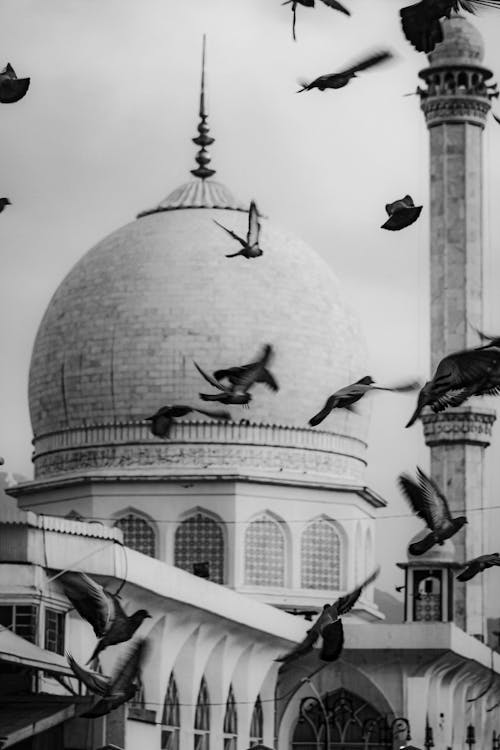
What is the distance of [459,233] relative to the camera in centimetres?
6731

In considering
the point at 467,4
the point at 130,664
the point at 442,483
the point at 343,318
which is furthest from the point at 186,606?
the point at 467,4

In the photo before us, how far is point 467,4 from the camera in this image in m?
10.1

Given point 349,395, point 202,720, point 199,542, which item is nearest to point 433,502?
point 349,395

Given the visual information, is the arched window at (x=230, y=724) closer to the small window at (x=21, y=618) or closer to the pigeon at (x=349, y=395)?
the small window at (x=21, y=618)

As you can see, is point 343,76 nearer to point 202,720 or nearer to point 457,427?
point 202,720

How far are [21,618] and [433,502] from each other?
1694 centimetres

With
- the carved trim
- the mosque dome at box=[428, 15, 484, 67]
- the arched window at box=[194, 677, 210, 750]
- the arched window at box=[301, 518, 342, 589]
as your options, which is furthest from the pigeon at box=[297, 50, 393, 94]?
the mosque dome at box=[428, 15, 484, 67]

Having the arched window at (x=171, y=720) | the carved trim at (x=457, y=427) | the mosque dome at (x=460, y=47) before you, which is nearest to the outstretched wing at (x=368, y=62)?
the arched window at (x=171, y=720)

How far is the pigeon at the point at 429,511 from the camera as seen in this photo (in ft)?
55.4

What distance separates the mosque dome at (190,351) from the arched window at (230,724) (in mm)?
6334

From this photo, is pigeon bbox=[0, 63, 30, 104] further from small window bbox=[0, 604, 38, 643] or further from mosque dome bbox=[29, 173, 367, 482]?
mosque dome bbox=[29, 173, 367, 482]

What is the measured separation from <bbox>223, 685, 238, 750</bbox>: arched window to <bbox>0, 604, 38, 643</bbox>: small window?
53.0 ft

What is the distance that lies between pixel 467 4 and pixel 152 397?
1797 inches

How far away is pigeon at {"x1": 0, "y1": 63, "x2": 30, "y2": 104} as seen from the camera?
1173 cm
